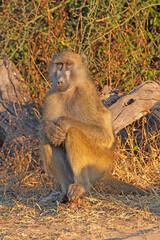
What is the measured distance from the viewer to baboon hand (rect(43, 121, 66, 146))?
3.55 m

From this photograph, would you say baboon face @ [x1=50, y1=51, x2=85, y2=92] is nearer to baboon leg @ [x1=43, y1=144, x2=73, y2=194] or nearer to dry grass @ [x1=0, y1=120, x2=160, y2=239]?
baboon leg @ [x1=43, y1=144, x2=73, y2=194]

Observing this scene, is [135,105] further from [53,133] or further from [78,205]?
[78,205]

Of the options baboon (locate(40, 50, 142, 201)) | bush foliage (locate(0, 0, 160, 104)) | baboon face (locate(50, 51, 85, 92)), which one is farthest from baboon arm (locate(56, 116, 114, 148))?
bush foliage (locate(0, 0, 160, 104))

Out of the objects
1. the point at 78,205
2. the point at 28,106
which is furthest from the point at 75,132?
the point at 28,106

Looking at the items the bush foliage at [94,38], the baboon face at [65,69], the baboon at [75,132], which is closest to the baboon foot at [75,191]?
the baboon at [75,132]

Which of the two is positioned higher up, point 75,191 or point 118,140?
point 75,191

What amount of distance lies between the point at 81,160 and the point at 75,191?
0.94ft

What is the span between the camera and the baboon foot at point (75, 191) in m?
3.44

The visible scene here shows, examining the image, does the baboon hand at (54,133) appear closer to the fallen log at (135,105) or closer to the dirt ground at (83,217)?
the dirt ground at (83,217)

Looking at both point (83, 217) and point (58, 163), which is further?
point (58, 163)

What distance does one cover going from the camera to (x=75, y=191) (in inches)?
136

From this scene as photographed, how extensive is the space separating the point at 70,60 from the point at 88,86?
0.32 metres

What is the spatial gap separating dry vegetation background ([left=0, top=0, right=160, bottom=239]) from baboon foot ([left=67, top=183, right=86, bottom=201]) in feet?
0.27

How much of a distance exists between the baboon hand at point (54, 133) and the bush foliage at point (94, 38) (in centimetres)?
188
